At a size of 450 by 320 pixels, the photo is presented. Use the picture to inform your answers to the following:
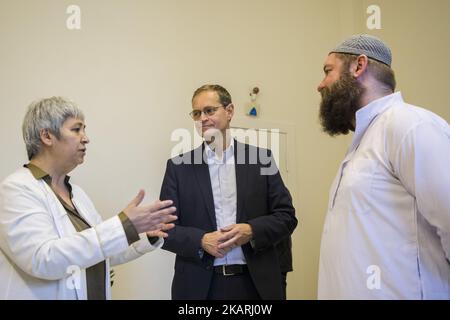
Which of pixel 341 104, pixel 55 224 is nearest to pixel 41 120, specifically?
pixel 55 224

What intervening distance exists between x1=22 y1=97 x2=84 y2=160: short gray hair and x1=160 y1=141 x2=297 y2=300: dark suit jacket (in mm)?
606

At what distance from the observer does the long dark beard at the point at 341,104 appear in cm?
159

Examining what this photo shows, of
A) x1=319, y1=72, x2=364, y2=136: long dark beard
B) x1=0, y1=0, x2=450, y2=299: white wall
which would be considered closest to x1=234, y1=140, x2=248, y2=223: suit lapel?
x1=319, y1=72, x2=364, y2=136: long dark beard

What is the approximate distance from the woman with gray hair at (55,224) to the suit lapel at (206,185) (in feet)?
1.21

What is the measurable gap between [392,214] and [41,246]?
1.05 m

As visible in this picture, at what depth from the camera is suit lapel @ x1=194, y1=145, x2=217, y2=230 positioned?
1929 mm

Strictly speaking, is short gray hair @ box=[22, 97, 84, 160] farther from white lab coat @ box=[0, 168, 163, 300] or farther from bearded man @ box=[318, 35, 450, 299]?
bearded man @ box=[318, 35, 450, 299]

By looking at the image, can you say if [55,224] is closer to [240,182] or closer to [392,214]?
[240,182]

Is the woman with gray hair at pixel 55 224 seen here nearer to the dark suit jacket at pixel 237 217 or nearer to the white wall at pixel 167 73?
the dark suit jacket at pixel 237 217

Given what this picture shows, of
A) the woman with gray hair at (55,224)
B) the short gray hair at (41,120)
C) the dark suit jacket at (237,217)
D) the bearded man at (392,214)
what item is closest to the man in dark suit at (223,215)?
the dark suit jacket at (237,217)

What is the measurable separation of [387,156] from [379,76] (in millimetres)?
371

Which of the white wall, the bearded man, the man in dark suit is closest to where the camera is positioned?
the bearded man

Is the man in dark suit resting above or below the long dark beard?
below

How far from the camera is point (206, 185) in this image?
197 centimetres
